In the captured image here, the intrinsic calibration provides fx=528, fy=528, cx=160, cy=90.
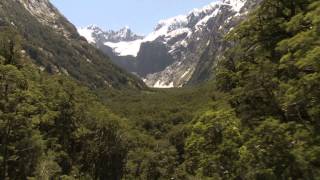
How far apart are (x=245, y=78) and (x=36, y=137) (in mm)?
29395

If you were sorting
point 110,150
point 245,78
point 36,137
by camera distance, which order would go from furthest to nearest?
point 110,150, point 36,137, point 245,78

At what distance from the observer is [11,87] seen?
171ft

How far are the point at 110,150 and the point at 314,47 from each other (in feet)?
298

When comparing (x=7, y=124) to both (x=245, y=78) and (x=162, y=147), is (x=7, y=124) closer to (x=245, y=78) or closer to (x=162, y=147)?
(x=245, y=78)

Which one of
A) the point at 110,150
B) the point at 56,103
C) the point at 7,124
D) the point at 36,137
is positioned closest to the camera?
the point at 7,124

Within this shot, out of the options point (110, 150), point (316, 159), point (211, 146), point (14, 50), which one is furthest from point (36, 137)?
point (110, 150)

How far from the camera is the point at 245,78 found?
31578 mm

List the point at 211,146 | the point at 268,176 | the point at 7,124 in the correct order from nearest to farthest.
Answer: the point at 268,176 < the point at 211,146 < the point at 7,124

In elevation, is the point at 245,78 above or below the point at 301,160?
above

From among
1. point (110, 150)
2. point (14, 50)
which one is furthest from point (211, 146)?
point (110, 150)

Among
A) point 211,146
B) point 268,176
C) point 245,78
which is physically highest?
point 245,78

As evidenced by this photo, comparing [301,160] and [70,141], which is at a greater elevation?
[70,141]

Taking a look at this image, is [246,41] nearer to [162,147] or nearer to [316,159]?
[316,159]

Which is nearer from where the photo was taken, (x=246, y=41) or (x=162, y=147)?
(x=246, y=41)
